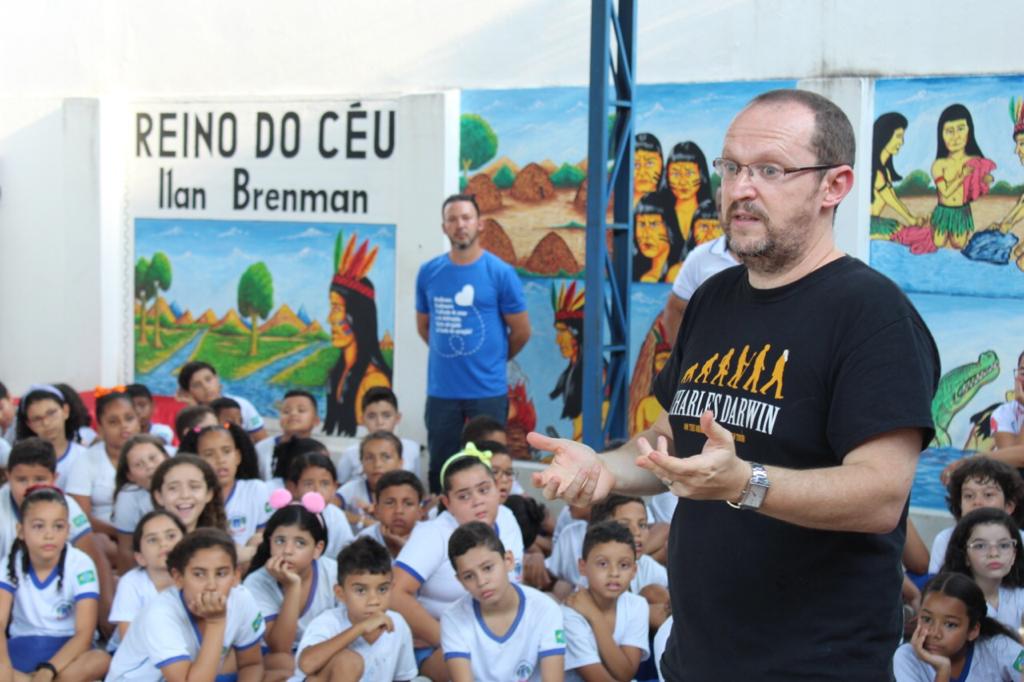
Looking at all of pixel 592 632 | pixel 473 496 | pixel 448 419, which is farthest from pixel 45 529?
pixel 448 419

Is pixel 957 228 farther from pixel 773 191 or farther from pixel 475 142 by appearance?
pixel 773 191

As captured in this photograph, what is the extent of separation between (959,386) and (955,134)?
1.25 m

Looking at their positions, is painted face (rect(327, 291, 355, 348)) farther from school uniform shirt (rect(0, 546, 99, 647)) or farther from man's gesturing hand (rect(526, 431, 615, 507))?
man's gesturing hand (rect(526, 431, 615, 507))

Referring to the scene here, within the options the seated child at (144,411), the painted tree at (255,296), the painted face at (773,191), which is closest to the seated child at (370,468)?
the seated child at (144,411)

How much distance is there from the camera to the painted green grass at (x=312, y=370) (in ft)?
28.1

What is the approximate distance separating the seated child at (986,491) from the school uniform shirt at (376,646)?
2200mm

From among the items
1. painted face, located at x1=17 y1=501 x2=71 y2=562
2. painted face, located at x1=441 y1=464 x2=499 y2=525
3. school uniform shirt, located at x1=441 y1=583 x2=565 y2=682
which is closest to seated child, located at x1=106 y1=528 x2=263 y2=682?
painted face, located at x1=17 y1=501 x2=71 y2=562

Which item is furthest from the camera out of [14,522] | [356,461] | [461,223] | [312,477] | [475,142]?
[475,142]

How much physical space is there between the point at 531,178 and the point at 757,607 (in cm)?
576

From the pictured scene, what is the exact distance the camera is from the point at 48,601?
5.30 meters

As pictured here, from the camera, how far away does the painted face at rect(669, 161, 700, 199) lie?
718cm

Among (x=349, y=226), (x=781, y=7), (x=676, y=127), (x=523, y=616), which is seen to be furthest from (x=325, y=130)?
(x=523, y=616)

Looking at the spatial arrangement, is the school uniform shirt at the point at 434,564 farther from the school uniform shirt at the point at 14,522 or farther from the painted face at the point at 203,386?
the painted face at the point at 203,386

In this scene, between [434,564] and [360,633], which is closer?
[360,633]
